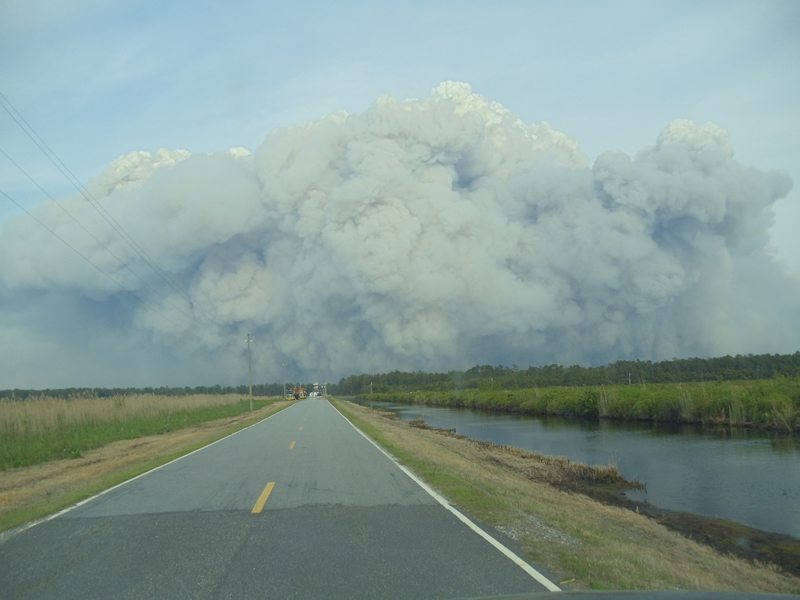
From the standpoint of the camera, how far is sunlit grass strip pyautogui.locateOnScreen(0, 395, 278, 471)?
20.7 meters

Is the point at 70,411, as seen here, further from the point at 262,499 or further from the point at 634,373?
the point at 634,373

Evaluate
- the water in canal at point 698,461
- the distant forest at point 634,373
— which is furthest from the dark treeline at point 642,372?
the water in canal at point 698,461

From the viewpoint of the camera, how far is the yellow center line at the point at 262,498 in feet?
30.1

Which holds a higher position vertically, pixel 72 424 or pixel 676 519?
pixel 72 424

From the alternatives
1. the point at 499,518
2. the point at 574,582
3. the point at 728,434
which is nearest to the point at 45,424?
the point at 499,518

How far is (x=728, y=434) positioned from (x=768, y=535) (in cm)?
1988

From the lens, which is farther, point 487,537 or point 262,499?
point 262,499

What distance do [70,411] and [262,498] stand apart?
886 inches

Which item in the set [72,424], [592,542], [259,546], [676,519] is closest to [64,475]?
[259,546]

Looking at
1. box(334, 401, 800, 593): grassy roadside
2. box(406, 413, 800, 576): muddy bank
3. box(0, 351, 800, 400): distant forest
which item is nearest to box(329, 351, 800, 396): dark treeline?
box(0, 351, 800, 400): distant forest

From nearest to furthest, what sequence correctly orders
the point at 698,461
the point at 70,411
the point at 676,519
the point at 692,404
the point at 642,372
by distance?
the point at 676,519, the point at 698,461, the point at 70,411, the point at 692,404, the point at 642,372

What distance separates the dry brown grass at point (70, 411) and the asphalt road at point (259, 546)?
1449 centimetres

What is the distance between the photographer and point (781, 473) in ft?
59.0

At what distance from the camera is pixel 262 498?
10180 mm
